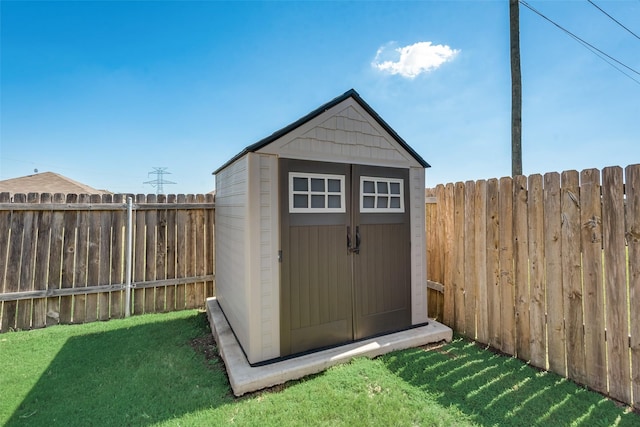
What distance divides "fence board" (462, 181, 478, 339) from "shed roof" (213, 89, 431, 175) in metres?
0.71

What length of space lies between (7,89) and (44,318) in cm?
818

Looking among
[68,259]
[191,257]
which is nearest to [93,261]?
[68,259]

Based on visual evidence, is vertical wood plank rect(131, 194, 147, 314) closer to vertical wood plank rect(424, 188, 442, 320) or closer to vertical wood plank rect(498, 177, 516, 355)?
vertical wood plank rect(424, 188, 442, 320)

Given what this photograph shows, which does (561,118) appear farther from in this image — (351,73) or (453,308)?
(453,308)

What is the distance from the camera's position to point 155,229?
184 inches

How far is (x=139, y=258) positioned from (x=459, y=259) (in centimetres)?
530

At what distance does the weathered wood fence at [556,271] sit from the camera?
2135 mm

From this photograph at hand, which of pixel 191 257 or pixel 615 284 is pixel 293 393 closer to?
pixel 615 284

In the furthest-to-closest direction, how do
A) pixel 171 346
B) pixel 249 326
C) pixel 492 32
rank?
pixel 492 32 < pixel 171 346 < pixel 249 326

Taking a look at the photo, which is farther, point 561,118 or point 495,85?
point 561,118

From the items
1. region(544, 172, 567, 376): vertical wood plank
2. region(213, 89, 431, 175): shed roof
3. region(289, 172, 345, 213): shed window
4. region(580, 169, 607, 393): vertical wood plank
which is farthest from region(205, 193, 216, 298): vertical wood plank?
region(580, 169, 607, 393): vertical wood plank

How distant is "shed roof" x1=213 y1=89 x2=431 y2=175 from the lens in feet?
8.71

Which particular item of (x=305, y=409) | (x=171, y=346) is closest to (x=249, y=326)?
(x=305, y=409)

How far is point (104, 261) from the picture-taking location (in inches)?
171
